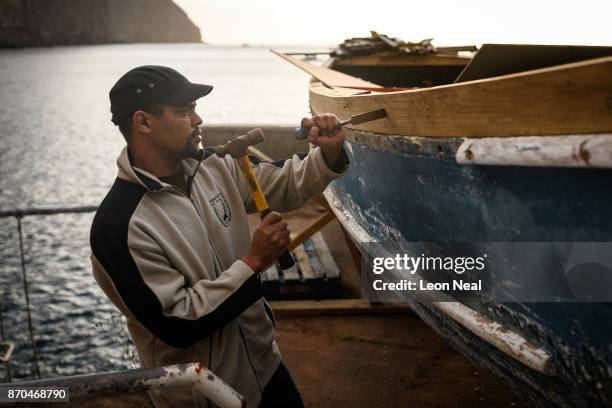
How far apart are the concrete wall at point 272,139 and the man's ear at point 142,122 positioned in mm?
7582

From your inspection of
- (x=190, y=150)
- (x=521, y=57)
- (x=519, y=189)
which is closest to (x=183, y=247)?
(x=190, y=150)

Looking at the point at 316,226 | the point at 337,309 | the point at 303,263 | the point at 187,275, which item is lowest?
the point at 337,309

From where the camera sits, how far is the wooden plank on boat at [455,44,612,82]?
7.27 feet

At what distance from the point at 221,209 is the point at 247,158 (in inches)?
10.6

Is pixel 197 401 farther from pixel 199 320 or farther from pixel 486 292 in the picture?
pixel 486 292

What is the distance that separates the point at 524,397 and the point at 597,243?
3.57ft

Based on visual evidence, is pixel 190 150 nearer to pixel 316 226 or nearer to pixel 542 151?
pixel 542 151

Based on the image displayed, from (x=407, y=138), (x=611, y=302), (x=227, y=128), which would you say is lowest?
(x=227, y=128)

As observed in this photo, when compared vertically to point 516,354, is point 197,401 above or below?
below

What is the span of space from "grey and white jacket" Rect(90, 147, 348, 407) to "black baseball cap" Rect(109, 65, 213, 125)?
0.71 feet

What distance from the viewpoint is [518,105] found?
2.03 meters

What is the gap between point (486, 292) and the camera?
2.62 meters

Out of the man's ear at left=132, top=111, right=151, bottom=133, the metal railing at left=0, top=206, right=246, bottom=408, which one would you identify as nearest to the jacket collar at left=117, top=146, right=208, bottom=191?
the man's ear at left=132, top=111, right=151, bottom=133

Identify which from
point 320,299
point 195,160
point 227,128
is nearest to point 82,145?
point 227,128
